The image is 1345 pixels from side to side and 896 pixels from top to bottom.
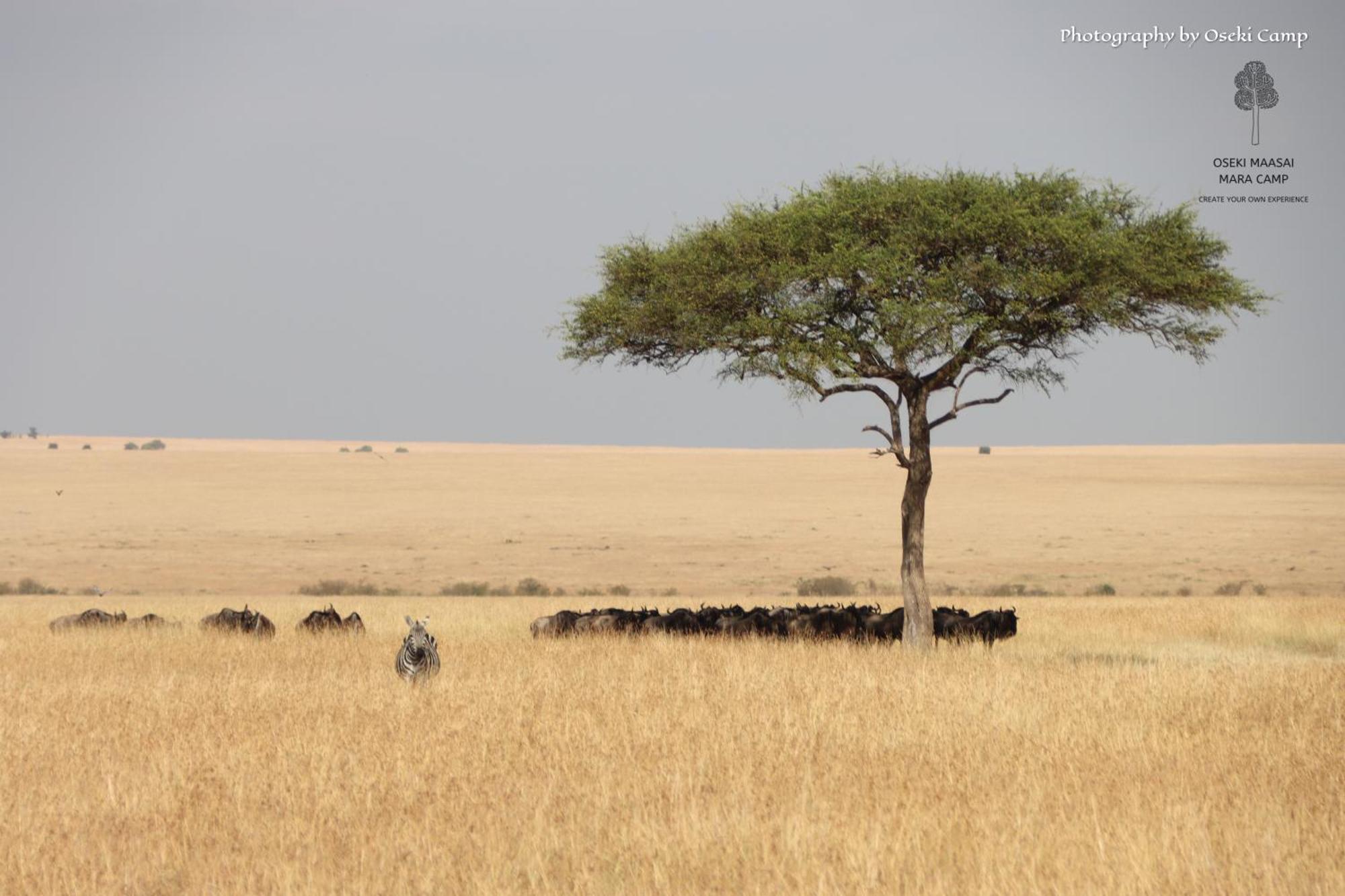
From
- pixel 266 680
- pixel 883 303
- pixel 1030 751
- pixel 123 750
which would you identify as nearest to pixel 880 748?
pixel 1030 751

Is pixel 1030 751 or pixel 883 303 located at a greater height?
pixel 883 303

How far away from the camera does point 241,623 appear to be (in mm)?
24656

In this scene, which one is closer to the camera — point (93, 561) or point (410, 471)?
point (93, 561)

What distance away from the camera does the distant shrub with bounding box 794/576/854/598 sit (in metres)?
39.5

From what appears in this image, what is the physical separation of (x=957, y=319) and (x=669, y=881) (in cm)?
1608

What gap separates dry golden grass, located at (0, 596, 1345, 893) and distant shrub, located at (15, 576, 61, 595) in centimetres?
1967

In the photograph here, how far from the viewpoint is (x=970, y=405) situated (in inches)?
949

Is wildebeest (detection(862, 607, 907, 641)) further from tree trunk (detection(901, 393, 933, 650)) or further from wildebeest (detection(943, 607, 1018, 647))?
wildebeest (detection(943, 607, 1018, 647))

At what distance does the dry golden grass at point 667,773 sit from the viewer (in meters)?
8.51

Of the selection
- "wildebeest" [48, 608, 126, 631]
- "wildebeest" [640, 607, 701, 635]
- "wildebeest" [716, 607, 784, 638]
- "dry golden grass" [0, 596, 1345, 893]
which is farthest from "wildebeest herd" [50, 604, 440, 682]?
"wildebeest" [716, 607, 784, 638]

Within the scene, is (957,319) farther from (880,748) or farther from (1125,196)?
(880,748)

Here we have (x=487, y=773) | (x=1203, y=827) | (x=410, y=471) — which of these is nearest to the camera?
(x=1203, y=827)

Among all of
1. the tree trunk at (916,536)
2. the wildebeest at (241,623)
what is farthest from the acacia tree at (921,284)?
the wildebeest at (241,623)

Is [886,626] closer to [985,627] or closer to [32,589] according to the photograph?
[985,627]
